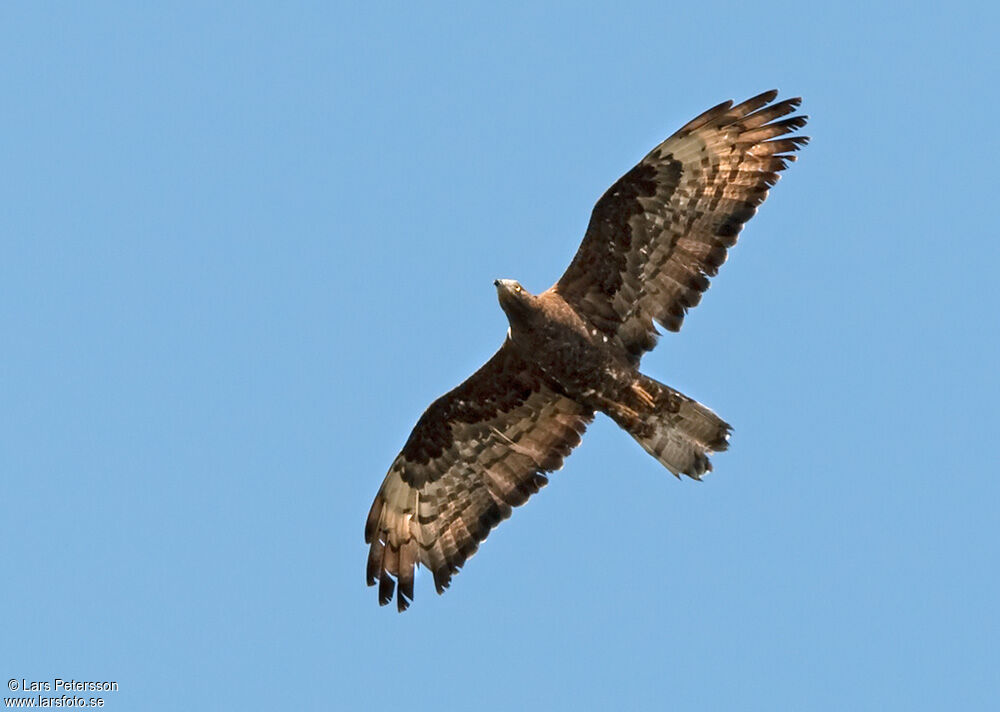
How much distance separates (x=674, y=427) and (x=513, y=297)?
2.23 meters

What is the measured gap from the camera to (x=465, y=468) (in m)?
18.2

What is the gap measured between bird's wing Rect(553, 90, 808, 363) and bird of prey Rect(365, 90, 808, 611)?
11 mm

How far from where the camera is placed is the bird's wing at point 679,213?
1677 centimetres

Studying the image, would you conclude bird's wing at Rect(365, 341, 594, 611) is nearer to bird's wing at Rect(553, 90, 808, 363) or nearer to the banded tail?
the banded tail

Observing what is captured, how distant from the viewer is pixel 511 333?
1709 centimetres

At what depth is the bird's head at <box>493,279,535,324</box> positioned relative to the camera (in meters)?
16.7

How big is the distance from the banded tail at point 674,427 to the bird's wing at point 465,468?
900 millimetres

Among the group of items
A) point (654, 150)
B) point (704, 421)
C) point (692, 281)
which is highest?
point (654, 150)

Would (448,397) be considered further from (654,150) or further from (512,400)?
(654,150)

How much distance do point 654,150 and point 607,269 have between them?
1.36 meters

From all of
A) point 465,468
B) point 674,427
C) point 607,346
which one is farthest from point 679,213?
point 465,468

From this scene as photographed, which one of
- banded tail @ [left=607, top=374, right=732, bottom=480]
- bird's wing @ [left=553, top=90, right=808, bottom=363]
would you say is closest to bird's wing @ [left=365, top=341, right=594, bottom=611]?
banded tail @ [left=607, top=374, right=732, bottom=480]

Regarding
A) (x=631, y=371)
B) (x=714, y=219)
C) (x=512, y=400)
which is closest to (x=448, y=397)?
(x=512, y=400)

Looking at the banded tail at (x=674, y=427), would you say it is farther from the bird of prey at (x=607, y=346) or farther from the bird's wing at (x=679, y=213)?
the bird's wing at (x=679, y=213)
